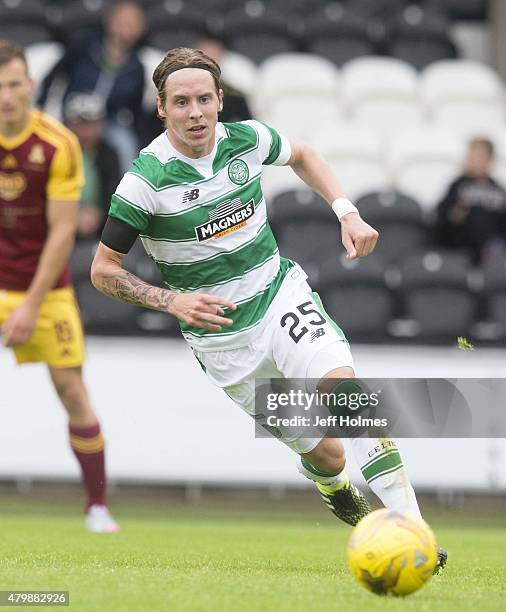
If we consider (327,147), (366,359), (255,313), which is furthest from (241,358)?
(327,147)

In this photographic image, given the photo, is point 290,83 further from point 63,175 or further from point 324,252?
point 63,175

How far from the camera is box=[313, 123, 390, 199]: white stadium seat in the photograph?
14.1 metres

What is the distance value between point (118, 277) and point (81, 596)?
171 cm

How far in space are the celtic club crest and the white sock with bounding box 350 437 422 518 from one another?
135cm

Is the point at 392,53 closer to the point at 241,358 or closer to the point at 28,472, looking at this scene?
the point at 28,472

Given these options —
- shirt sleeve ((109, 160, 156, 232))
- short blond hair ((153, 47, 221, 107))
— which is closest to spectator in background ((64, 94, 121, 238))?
short blond hair ((153, 47, 221, 107))

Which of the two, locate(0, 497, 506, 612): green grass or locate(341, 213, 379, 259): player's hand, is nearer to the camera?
locate(0, 497, 506, 612): green grass

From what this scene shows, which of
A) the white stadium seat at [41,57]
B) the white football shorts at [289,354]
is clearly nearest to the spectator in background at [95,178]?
the white stadium seat at [41,57]

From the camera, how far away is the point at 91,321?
11.3 meters

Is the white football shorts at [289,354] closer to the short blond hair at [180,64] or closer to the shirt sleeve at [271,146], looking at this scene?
the shirt sleeve at [271,146]

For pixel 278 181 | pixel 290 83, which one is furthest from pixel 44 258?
pixel 290 83

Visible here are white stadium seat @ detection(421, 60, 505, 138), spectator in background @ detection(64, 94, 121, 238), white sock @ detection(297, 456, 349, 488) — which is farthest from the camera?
white stadium seat @ detection(421, 60, 505, 138)

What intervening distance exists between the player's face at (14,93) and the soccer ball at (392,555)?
169 inches

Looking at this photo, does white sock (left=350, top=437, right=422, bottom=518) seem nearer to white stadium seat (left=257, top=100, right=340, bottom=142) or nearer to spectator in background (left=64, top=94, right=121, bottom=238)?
spectator in background (left=64, top=94, right=121, bottom=238)
